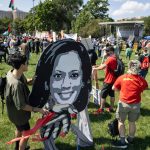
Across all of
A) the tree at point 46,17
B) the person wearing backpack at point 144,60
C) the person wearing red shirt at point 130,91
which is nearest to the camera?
the person wearing red shirt at point 130,91

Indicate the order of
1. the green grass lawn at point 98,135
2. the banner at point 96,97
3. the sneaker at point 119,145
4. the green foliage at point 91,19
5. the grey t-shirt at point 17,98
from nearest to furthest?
1. the grey t-shirt at point 17,98
2. the sneaker at point 119,145
3. the green grass lawn at point 98,135
4. the banner at point 96,97
5. the green foliage at point 91,19

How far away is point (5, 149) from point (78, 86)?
7.00 ft

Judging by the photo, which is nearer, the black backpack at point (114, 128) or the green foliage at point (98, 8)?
the black backpack at point (114, 128)

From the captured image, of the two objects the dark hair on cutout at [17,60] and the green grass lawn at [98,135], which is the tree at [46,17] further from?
the dark hair on cutout at [17,60]

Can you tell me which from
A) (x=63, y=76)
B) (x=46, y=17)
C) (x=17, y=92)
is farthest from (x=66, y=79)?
(x=46, y=17)

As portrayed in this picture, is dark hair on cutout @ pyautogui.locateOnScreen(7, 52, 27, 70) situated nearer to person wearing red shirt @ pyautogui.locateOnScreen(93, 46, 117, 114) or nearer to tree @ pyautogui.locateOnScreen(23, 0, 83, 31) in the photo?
person wearing red shirt @ pyautogui.locateOnScreen(93, 46, 117, 114)

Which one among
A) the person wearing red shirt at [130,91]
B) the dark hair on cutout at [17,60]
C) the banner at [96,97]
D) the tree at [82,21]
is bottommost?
the banner at [96,97]

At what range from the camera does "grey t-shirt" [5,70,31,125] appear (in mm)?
4605

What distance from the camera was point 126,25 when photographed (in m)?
62.2

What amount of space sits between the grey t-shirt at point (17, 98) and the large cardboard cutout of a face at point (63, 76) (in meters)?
0.16

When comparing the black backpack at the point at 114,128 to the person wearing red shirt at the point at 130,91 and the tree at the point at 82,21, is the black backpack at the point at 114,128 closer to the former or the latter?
the person wearing red shirt at the point at 130,91

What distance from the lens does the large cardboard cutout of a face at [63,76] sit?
15.3 ft

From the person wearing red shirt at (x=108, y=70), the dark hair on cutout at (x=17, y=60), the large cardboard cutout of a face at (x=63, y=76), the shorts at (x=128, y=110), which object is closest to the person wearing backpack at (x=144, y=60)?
the person wearing red shirt at (x=108, y=70)

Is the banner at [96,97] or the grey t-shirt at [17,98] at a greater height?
the grey t-shirt at [17,98]
